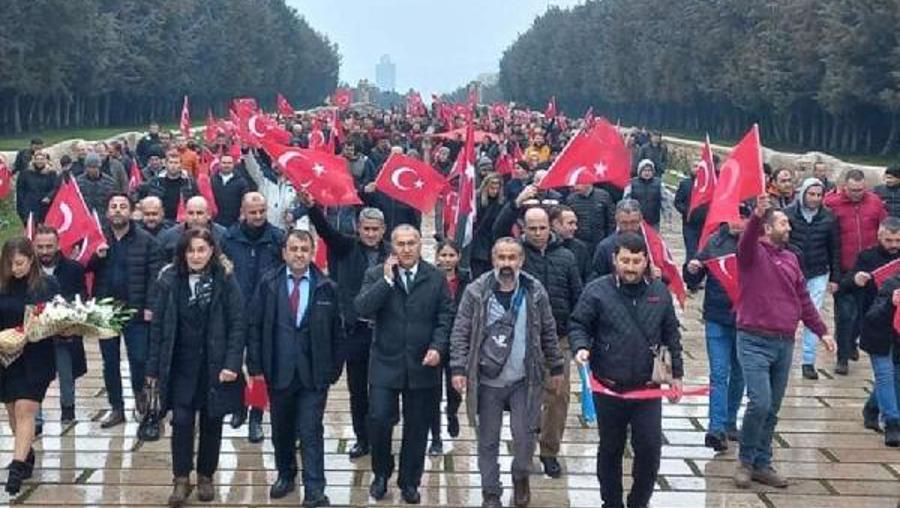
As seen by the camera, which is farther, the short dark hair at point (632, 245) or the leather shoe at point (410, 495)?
the leather shoe at point (410, 495)

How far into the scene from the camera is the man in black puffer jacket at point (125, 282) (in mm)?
9328

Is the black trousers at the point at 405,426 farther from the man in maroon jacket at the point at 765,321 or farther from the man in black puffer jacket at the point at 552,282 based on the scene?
the man in maroon jacket at the point at 765,321

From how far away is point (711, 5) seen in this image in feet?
205

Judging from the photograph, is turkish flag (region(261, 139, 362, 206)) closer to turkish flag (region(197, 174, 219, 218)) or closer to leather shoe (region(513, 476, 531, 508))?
turkish flag (region(197, 174, 219, 218))

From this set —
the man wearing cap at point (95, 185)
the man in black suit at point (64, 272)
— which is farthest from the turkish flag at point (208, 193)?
the man in black suit at point (64, 272)

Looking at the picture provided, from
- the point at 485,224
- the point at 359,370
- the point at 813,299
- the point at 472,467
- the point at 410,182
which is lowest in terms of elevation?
the point at 472,467

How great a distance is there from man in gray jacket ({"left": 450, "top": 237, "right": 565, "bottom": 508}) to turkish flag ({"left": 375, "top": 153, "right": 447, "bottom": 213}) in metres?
4.16

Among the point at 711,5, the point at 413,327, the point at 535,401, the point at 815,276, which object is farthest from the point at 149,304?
the point at 711,5

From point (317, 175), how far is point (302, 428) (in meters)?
2.76

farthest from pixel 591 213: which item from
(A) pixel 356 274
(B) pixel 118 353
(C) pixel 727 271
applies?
(B) pixel 118 353

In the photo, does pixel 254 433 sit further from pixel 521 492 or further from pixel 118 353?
pixel 521 492

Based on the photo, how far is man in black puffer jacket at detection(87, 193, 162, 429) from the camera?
367 inches

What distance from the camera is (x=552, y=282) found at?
8312mm

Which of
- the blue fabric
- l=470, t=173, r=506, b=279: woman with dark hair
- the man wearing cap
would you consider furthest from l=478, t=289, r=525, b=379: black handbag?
the man wearing cap
